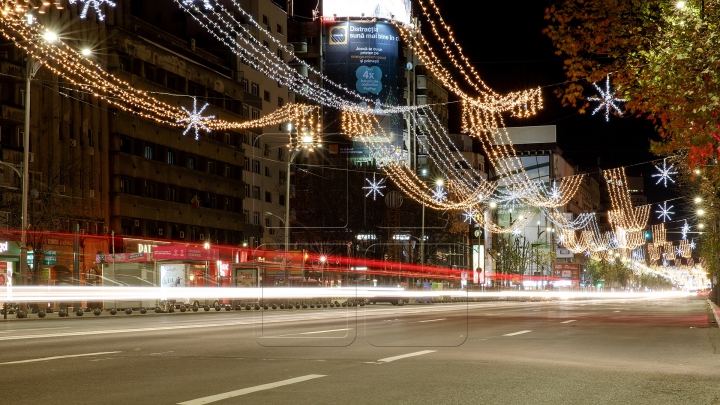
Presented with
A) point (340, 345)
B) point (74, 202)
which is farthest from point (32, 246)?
point (340, 345)

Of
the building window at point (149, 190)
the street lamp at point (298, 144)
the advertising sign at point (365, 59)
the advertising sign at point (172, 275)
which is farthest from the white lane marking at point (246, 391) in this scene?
the advertising sign at point (365, 59)

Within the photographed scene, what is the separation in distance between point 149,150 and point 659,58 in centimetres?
5515

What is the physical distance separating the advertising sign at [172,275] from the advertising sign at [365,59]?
57404 mm

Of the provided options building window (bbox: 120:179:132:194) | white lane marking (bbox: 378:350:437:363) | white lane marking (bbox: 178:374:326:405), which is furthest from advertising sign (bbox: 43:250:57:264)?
white lane marking (bbox: 178:374:326:405)

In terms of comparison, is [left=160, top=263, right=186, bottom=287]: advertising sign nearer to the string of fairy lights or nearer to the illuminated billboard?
the string of fairy lights

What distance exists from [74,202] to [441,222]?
35.8 meters

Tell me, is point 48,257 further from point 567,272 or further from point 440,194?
point 567,272

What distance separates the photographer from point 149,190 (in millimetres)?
64500

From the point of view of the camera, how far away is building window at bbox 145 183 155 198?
2519 inches

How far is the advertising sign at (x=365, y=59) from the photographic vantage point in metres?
96.2

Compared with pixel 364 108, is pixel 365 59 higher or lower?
higher

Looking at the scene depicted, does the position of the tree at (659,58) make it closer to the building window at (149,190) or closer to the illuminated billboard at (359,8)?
the building window at (149,190)

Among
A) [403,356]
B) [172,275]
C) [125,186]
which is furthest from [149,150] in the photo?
[403,356]

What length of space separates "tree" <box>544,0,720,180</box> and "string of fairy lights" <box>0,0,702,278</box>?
1513 mm
